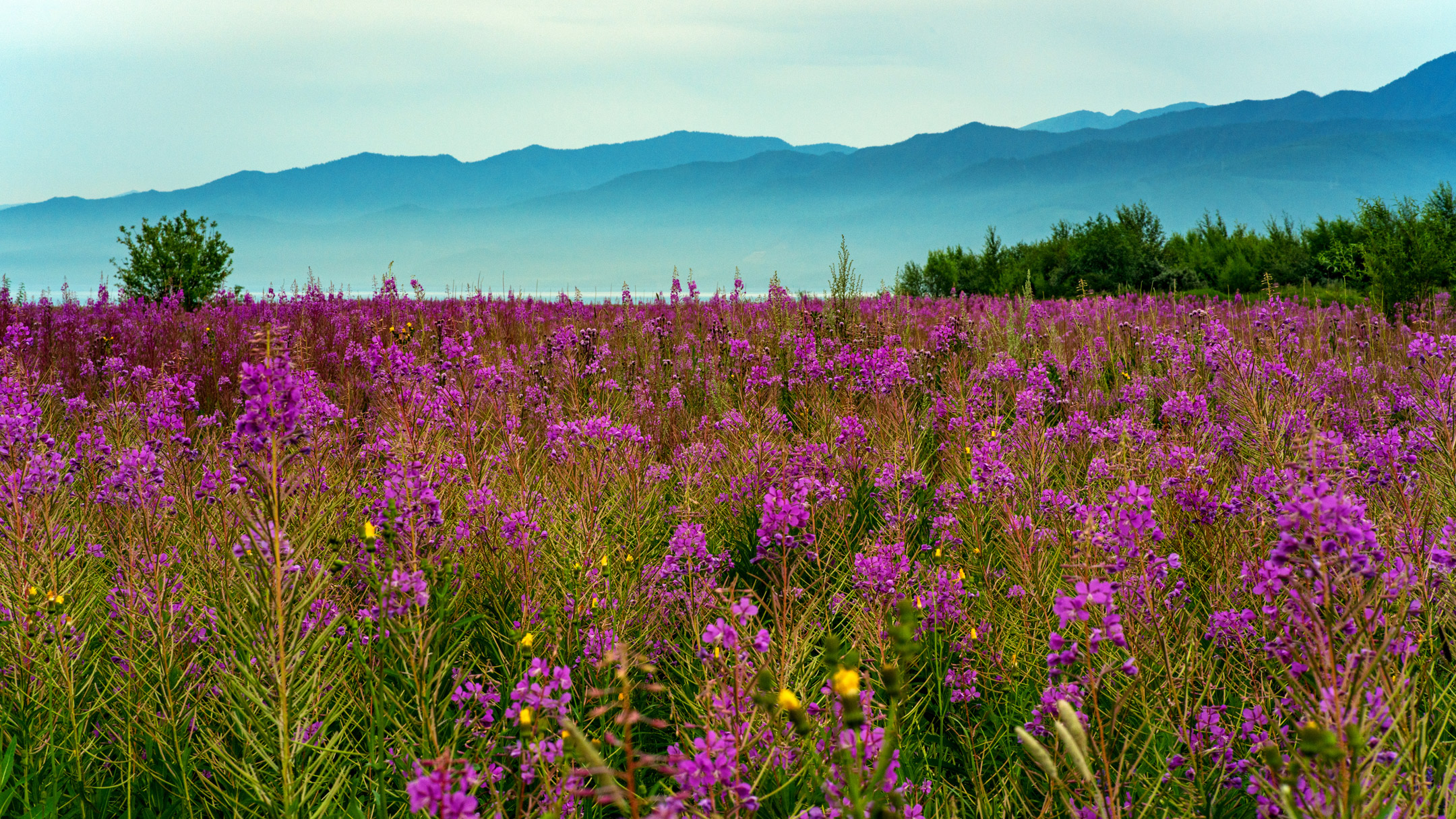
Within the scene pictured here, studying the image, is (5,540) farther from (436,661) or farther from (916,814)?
(916,814)

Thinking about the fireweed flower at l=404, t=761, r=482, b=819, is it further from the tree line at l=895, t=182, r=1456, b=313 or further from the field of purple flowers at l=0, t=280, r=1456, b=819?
the tree line at l=895, t=182, r=1456, b=313

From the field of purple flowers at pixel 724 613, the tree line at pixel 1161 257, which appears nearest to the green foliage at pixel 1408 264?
the tree line at pixel 1161 257

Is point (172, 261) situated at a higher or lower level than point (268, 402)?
higher

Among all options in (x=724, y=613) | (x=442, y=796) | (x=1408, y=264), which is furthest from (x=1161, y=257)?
(x=442, y=796)

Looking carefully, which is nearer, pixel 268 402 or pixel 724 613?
pixel 268 402

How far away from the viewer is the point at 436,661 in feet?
6.68

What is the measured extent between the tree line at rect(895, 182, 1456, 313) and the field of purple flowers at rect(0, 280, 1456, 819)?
480 inches

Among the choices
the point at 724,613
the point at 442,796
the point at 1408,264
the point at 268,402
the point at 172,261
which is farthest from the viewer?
the point at 172,261

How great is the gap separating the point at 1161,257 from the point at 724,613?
2536 cm

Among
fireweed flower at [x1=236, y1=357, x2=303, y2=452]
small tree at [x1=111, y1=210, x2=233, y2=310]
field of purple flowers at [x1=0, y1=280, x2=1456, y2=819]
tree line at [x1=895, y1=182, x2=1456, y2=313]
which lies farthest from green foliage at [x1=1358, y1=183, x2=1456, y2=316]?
small tree at [x1=111, y1=210, x2=233, y2=310]

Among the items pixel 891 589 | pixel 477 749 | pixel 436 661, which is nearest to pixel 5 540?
pixel 436 661

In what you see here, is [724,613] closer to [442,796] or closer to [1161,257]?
[442,796]

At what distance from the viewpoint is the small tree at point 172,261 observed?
16312 mm

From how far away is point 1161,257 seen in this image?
76.7ft
